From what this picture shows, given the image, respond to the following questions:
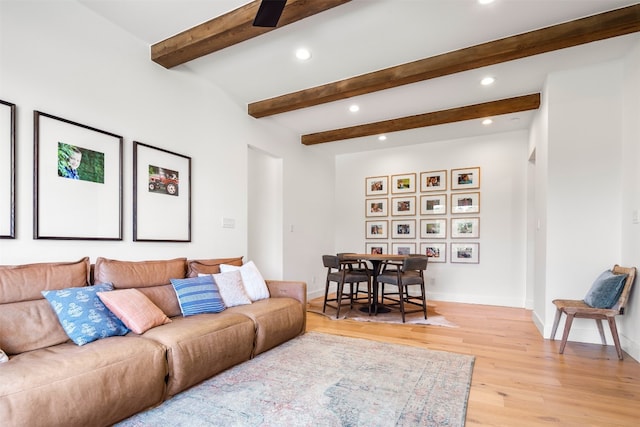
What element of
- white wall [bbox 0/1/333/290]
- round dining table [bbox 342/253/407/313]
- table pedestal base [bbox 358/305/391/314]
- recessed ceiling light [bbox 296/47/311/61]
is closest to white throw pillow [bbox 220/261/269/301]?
white wall [bbox 0/1/333/290]

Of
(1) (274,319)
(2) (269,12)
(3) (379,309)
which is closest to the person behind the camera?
(2) (269,12)

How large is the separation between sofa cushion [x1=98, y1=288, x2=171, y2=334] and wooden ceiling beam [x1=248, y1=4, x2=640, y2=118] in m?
2.68

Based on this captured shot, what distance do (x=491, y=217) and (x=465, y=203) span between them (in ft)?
1.46

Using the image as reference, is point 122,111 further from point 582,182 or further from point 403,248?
point 403,248

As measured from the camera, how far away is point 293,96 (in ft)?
13.2

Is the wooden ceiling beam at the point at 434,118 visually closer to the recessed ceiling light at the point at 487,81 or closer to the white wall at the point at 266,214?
the recessed ceiling light at the point at 487,81

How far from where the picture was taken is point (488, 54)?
293 centimetres

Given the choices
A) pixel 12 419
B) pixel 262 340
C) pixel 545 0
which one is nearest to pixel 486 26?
pixel 545 0

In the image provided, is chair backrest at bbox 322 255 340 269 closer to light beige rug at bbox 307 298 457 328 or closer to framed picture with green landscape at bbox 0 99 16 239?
light beige rug at bbox 307 298 457 328

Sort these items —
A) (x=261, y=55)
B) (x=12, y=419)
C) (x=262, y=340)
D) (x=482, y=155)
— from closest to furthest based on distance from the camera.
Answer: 1. (x=12, y=419)
2. (x=262, y=340)
3. (x=261, y=55)
4. (x=482, y=155)

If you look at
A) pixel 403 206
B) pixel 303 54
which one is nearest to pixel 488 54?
pixel 303 54

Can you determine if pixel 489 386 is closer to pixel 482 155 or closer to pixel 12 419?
pixel 12 419

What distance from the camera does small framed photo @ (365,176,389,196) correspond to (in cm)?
636

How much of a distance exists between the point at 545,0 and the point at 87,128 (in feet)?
11.4
